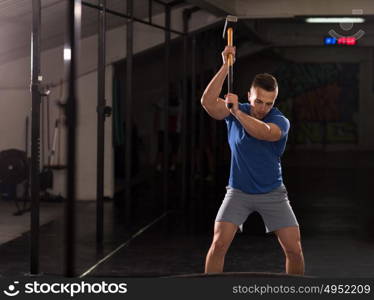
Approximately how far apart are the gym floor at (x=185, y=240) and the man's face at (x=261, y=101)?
2.00 meters

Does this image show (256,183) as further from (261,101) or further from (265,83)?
(265,83)

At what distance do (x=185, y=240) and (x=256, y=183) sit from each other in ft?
11.5

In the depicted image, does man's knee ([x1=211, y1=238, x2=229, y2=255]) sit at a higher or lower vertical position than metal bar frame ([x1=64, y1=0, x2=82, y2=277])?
lower

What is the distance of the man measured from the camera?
5418mm

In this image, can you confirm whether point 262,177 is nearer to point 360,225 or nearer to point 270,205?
point 270,205

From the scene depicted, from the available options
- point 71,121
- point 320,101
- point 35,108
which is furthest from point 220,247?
point 320,101

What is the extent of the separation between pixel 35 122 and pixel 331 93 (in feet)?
69.9

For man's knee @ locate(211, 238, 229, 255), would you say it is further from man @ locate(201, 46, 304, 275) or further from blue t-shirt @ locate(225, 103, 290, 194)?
blue t-shirt @ locate(225, 103, 290, 194)

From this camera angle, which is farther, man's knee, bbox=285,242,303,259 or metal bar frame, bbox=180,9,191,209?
metal bar frame, bbox=180,9,191,209

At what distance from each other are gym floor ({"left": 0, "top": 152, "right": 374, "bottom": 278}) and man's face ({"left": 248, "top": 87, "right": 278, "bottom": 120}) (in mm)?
2004

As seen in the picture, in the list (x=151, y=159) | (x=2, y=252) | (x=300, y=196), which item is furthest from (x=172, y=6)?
(x=151, y=159)

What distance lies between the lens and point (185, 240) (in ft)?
29.0

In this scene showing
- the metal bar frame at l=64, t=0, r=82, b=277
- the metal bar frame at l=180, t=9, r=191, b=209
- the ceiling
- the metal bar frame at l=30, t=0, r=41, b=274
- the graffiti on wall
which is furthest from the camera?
the graffiti on wall

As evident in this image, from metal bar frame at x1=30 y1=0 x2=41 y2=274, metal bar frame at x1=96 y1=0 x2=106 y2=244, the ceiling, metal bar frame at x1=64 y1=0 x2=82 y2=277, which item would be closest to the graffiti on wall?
the ceiling
